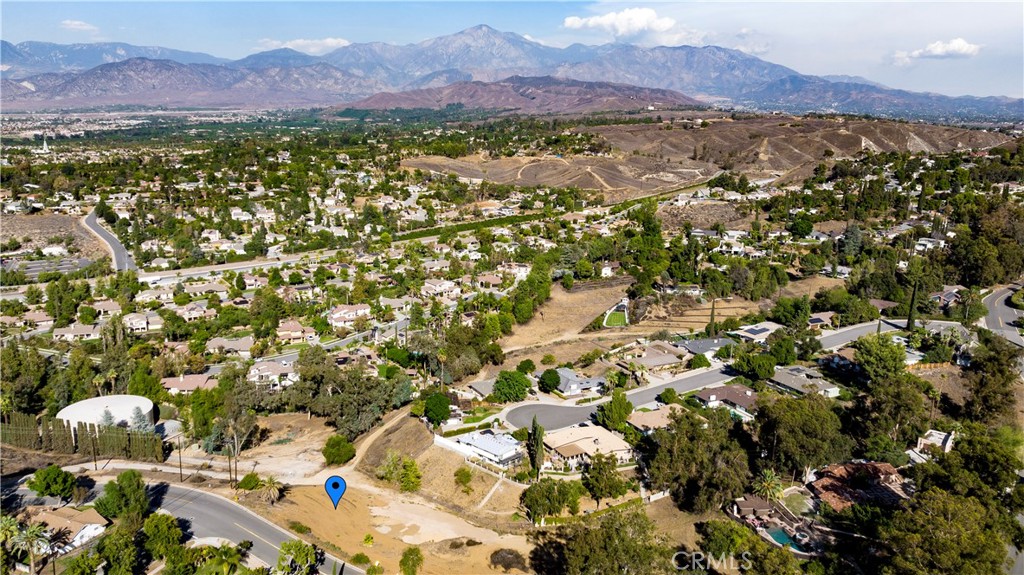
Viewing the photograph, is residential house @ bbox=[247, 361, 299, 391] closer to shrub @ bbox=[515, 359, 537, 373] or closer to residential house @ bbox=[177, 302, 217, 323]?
residential house @ bbox=[177, 302, 217, 323]

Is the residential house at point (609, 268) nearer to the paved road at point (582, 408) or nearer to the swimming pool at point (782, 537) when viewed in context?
the paved road at point (582, 408)

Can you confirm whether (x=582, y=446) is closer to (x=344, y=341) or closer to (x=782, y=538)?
(x=782, y=538)

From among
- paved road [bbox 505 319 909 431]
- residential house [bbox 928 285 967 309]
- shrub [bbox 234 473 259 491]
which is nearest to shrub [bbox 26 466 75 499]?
shrub [bbox 234 473 259 491]

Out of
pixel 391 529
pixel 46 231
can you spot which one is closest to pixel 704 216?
pixel 391 529

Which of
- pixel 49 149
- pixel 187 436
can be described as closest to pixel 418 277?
pixel 187 436

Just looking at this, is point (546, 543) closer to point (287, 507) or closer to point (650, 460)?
point (650, 460)

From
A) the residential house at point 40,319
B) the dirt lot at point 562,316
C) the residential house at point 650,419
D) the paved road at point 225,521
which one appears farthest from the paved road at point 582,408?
the residential house at point 40,319
